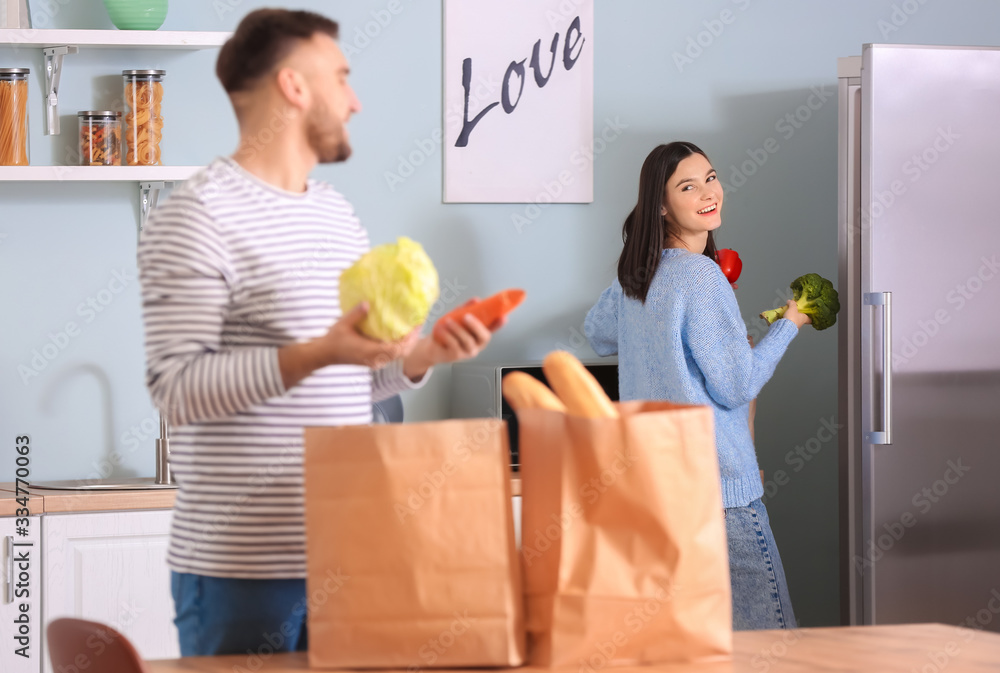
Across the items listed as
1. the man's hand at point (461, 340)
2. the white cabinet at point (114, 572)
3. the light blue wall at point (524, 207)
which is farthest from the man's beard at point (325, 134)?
the light blue wall at point (524, 207)

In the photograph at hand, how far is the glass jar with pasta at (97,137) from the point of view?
2404mm

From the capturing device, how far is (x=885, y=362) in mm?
2449

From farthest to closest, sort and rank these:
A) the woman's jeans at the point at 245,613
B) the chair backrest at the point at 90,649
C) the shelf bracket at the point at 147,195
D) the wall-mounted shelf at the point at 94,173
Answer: the shelf bracket at the point at 147,195 < the wall-mounted shelf at the point at 94,173 < the woman's jeans at the point at 245,613 < the chair backrest at the point at 90,649

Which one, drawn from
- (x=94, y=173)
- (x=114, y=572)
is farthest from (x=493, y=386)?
(x=94, y=173)

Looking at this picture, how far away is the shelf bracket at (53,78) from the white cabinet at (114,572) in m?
0.91

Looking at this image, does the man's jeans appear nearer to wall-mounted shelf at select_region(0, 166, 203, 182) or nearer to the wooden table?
the wooden table

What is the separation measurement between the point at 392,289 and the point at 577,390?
176 mm

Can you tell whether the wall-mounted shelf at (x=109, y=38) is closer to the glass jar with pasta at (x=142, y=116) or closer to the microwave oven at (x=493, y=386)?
the glass jar with pasta at (x=142, y=116)

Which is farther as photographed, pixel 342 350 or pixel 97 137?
pixel 97 137

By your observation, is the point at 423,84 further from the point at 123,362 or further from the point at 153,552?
the point at 153,552

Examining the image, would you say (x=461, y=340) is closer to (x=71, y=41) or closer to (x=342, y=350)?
(x=342, y=350)

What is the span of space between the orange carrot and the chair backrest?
37 centimetres

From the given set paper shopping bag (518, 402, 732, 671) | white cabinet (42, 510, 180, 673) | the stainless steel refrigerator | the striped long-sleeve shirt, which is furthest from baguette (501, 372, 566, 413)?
the stainless steel refrigerator

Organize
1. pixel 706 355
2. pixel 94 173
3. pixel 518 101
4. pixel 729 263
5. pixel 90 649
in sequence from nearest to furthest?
pixel 90 649 < pixel 706 355 < pixel 94 173 < pixel 729 263 < pixel 518 101
